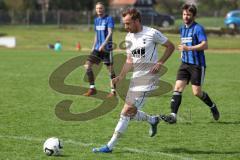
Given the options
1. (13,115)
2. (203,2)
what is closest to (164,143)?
(13,115)

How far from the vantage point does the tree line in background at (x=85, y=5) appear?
72.1 m

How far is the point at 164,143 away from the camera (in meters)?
8.81

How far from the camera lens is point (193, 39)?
33.9 feet

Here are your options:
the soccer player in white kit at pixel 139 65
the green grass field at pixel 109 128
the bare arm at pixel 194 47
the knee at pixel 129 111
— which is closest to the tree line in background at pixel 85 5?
the green grass field at pixel 109 128


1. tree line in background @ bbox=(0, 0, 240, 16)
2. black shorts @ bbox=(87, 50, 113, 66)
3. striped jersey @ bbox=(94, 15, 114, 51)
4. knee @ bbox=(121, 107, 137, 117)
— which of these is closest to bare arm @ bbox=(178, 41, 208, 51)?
knee @ bbox=(121, 107, 137, 117)

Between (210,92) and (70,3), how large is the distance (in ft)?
207

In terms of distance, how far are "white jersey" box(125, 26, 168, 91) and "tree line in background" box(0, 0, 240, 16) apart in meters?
61.9

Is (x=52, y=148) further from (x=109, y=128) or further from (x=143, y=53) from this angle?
(x=109, y=128)

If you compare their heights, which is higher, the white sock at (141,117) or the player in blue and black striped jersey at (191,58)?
the player in blue and black striped jersey at (191,58)

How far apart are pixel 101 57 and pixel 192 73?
4.89m

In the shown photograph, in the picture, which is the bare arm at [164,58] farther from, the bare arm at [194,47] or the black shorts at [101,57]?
the black shorts at [101,57]

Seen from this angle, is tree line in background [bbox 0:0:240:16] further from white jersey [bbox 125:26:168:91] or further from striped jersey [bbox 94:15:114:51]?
white jersey [bbox 125:26:168:91]

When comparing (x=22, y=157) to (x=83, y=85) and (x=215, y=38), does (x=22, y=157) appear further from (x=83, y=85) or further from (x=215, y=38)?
(x=215, y=38)

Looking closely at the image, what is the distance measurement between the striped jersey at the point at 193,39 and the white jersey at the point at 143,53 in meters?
1.94
